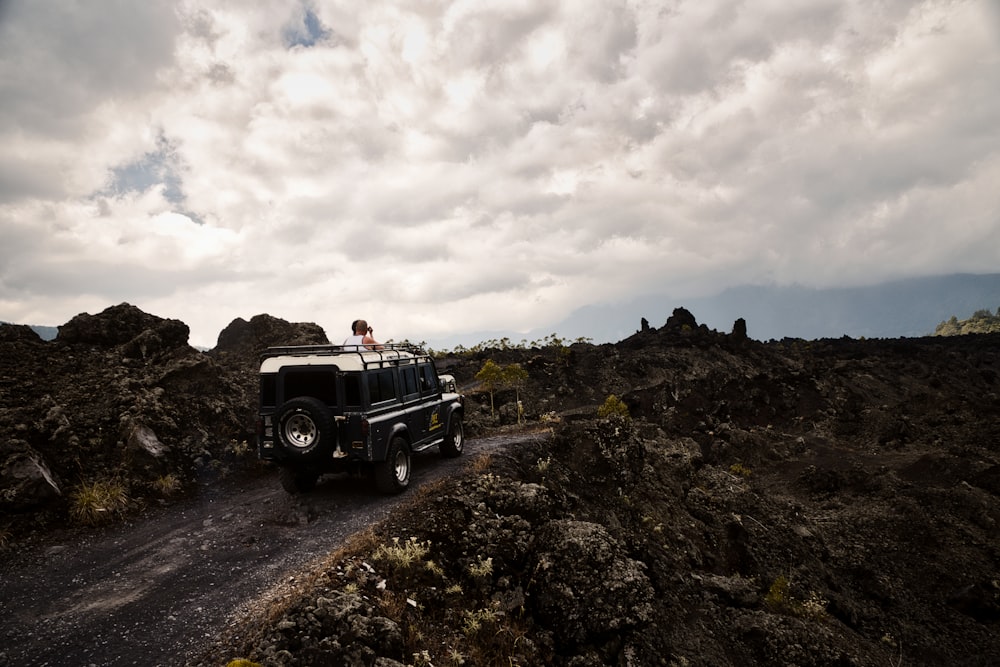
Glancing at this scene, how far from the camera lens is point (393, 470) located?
1234 centimetres

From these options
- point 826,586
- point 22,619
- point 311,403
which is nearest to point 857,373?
point 826,586

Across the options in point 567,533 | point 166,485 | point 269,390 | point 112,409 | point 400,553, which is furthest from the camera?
point 112,409

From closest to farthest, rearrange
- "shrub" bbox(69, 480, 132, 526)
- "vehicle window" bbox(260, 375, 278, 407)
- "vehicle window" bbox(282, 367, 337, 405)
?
1. "vehicle window" bbox(282, 367, 337, 405)
2. "shrub" bbox(69, 480, 132, 526)
3. "vehicle window" bbox(260, 375, 278, 407)

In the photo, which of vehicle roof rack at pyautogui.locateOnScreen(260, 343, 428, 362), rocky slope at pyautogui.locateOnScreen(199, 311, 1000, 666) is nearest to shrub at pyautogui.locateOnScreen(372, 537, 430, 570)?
rocky slope at pyautogui.locateOnScreen(199, 311, 1000, 666)

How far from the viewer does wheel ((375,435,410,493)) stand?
12188 mm

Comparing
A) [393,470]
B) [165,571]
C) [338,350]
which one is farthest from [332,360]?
[165,571]

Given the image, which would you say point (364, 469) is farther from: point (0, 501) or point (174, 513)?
point (0, 501)

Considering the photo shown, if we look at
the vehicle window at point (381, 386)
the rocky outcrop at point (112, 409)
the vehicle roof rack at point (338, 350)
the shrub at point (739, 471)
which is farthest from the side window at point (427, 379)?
the shrub at point (739, 471)

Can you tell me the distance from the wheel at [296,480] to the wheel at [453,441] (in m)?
4.18

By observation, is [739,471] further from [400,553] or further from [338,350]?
[400,553]

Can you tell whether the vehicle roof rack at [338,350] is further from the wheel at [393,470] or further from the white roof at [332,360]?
the wheel at [393,470]

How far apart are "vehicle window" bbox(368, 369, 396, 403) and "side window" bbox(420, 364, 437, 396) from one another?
1.86 meters

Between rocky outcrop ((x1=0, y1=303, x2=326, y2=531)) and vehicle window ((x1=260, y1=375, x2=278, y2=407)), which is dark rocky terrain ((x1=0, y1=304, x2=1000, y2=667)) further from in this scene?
vehicle window ((x1=260, y1=375, x2=278, y2=407))

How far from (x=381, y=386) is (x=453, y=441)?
4.58 meters
